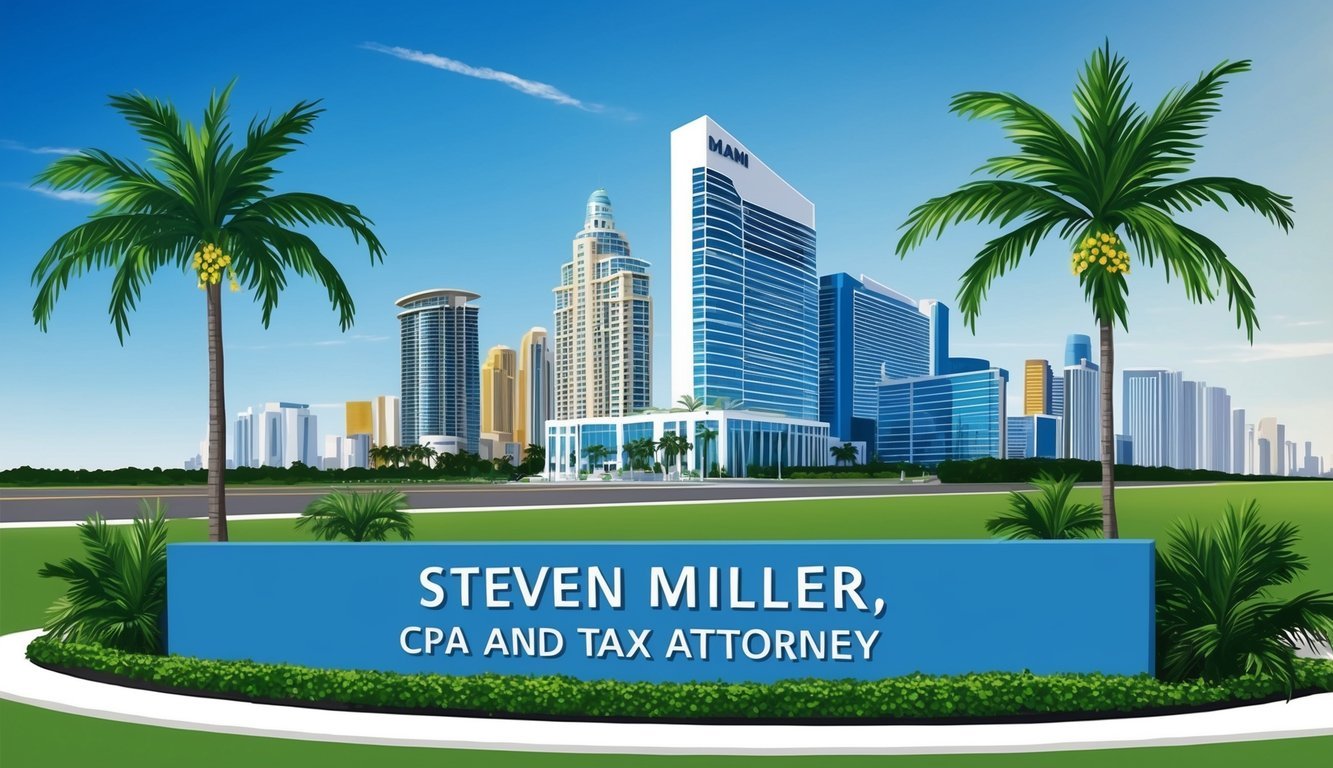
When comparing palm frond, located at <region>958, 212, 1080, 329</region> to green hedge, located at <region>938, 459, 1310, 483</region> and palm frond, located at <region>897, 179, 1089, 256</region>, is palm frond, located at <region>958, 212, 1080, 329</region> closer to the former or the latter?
palm frond, located at <region>897, 179, 1089, 256</region>

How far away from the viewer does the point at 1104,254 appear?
13289 mm

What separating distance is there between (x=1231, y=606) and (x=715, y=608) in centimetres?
579

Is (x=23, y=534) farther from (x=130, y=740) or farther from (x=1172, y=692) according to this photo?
(x=1172, y=692)

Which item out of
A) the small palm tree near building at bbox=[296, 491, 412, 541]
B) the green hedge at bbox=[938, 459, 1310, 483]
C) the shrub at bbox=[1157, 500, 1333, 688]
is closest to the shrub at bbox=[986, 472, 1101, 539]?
the shrub at bbox=[1157, 500, 1333, 688]

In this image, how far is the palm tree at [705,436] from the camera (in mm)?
149375

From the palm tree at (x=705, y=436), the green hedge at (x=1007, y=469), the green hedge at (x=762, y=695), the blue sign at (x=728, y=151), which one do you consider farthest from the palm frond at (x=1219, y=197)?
the blue sign at (x=728, y=151)

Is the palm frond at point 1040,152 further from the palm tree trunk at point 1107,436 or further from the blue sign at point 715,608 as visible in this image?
the blue sign at point 715,608

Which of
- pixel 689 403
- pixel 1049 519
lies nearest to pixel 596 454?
pixel 689 403

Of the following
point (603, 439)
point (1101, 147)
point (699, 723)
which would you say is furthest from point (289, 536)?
point (603, 439)

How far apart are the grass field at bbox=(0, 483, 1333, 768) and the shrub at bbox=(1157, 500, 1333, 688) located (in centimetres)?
65

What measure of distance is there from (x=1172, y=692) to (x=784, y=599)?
4.02m

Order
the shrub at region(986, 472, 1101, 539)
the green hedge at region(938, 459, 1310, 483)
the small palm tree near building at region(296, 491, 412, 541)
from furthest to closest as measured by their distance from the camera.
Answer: the green hedge at region(938, 459, 1310, 483), the small palm tree near building at region(296, 491, 412, 541), the shrub at region(986, 472, 1101, 539)

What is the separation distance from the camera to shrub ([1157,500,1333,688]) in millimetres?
10000

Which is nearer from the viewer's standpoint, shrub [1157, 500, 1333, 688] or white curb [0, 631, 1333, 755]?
white curb [0, 631, 1333, 755]
